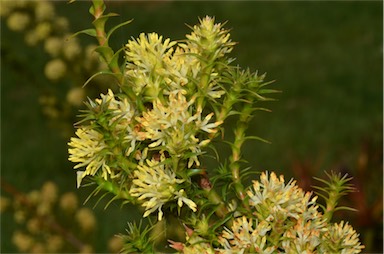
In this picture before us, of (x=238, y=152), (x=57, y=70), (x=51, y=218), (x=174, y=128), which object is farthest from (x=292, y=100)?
(x=174, y=128)

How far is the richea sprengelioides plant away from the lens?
2.29 ft

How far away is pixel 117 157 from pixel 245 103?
17 centimetres

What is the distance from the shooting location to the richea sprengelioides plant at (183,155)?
2.29ft

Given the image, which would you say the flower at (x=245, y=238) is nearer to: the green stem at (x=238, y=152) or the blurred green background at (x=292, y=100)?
the green stem at (x=238, y=152)

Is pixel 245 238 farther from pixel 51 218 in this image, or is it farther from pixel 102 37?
pixel 51 218

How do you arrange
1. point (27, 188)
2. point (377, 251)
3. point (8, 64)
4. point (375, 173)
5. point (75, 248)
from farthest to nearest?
point (27, 188), point (375, 173), point (377, 251), point (75, 248), point (8, 64)

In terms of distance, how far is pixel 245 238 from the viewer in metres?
0.69

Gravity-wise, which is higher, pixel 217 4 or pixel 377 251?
pixel 217 4

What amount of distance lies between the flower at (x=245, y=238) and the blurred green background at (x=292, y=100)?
2.25m

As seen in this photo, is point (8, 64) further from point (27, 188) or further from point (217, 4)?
point (217, 4)

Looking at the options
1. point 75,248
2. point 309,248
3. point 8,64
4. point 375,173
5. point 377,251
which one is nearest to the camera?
point 309,248

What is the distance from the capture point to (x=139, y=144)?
709 millimetres

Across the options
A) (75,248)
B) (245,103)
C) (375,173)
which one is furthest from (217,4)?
(245,103)

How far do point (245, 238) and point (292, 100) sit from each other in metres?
4.81
